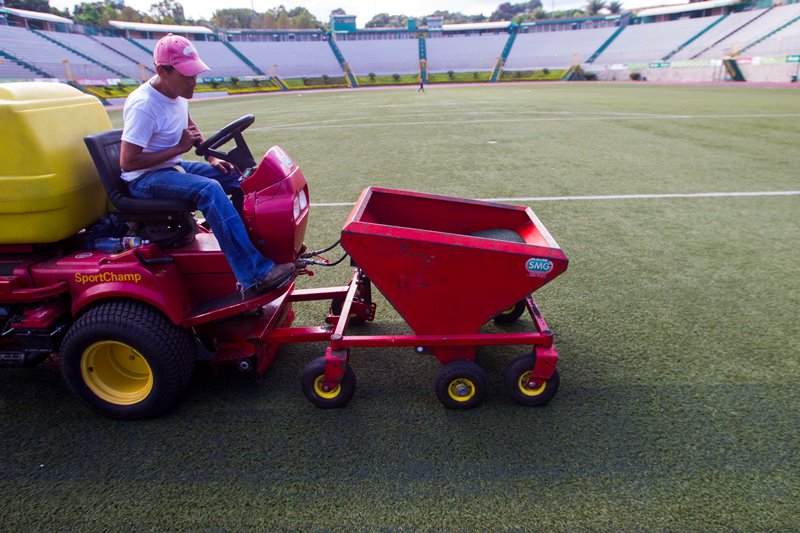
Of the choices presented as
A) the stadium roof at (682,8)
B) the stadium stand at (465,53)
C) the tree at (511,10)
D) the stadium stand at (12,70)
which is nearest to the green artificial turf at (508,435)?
the stadium stand at (12,70)

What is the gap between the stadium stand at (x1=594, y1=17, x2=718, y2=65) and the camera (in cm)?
4647

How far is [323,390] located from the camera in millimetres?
2484

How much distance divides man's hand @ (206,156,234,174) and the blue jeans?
0.41 metres

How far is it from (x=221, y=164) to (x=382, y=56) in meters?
62.3

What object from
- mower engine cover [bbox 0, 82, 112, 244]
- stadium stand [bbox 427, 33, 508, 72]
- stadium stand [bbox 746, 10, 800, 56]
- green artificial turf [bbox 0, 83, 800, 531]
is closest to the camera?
green artificial turf [bbox 0, 83, 800, 531]

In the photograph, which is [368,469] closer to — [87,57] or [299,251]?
[299,251]

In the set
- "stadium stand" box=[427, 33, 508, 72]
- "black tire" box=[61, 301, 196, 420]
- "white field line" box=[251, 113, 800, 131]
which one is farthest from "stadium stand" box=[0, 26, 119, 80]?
"black tire" box=[61, 301, 196, 420]

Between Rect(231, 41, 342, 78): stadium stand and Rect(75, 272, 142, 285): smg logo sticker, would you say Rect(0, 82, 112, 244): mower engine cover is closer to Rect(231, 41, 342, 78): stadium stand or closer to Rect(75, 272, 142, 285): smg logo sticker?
Rect(75, 272, 142, 285): smg logo sticker

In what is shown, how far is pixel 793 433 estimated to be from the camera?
225 centimetres

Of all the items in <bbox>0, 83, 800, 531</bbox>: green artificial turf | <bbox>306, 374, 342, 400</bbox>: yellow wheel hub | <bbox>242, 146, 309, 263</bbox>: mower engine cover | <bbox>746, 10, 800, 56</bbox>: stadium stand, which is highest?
<bbox>746, 10, 800, 56</bbox>: stadium stand

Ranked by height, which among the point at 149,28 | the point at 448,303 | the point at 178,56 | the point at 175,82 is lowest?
the point at 448,303

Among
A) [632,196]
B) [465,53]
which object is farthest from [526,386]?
[465,53]

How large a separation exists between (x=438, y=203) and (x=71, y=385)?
224 cm

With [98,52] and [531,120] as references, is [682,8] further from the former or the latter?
[98,52]
